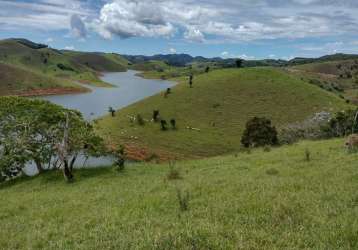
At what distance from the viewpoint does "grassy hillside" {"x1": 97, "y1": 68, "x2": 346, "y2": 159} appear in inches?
2655

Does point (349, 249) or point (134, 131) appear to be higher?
point (349, 249)

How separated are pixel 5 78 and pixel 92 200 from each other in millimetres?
169093

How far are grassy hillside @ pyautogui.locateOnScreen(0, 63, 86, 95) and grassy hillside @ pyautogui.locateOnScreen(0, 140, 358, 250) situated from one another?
153738 millimetres

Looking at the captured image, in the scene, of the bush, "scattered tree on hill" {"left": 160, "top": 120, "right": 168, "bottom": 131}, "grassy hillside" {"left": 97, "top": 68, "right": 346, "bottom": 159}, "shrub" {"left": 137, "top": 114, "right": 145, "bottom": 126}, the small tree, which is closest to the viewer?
the bush

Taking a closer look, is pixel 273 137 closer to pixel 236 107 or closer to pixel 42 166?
pixel 42 166

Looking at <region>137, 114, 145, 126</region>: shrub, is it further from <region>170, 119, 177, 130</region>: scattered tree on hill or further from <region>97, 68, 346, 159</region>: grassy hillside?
<region>170, 119, 177, 130</region>: scattered tree on hill

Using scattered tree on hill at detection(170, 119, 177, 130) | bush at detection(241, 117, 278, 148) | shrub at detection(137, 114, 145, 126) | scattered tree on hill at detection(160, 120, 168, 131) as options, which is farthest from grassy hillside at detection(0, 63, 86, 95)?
bush at detection(241, 117, 278, 148)

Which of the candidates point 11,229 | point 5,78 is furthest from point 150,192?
point 5,78

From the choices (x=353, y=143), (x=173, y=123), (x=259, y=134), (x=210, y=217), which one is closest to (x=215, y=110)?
(x=173, y=123)

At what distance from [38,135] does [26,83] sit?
483 ft

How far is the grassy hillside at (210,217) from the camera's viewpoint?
802 cm

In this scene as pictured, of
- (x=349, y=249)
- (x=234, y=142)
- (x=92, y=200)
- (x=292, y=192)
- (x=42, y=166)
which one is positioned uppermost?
(x=349, y=249)

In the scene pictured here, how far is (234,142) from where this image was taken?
69625mm

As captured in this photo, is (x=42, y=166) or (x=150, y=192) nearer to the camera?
(x=150, y=192)
